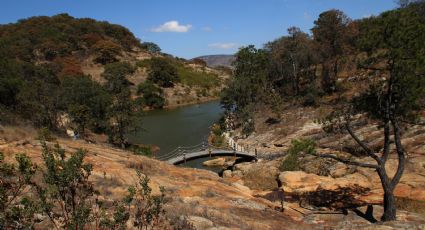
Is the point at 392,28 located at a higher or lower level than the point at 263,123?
higher

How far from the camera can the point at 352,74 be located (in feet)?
193

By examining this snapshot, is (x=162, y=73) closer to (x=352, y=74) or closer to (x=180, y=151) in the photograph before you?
(x=352, y=74)

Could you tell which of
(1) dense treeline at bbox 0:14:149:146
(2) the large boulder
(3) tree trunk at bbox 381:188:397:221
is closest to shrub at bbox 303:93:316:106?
(1) dense treeline at bbox 0:14:149:146

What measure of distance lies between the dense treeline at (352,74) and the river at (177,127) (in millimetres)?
6958

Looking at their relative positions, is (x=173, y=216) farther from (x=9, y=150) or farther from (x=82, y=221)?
(x=9, y=150)

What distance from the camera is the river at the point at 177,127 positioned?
54.0 metres

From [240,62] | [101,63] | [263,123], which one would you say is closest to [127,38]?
[101,63]

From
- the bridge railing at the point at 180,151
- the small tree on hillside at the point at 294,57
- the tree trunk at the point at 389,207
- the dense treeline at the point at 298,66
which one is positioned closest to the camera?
the tree trunk at the point at 389,207

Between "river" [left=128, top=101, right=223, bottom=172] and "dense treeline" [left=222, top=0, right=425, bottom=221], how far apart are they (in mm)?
6958

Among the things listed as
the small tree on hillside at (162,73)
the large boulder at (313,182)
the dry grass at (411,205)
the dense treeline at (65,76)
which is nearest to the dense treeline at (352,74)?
the dry grass at (411,205)

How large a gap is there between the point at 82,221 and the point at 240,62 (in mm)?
67546

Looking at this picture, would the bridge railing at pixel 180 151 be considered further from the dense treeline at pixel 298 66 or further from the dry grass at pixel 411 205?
the dry grass at pixel 411 205

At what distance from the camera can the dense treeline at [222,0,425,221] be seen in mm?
16672

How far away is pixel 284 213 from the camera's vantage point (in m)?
17.6
